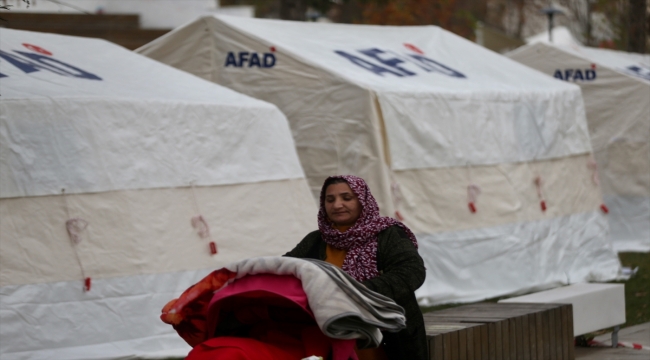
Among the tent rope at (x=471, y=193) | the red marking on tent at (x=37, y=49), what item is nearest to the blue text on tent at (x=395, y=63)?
the tent rope at (x=471, y=193)

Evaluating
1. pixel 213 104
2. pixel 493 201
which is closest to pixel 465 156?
pixel 493 201

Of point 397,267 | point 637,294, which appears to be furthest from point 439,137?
point 397,267

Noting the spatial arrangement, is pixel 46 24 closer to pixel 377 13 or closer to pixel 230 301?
pixel 377 13

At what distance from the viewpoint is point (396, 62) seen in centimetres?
1170

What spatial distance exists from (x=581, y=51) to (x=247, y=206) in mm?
8552

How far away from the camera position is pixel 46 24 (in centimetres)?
2167

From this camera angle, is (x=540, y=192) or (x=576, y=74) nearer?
(x=540, y=192)

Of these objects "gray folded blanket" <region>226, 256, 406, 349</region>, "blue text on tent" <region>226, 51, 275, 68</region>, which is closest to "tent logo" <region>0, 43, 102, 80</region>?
"blue text on tent" <region>226, 51, 275, 68</region>

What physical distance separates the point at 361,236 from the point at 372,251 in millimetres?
95

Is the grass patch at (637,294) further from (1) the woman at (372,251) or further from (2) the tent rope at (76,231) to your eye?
(1) the woman at (372,251)

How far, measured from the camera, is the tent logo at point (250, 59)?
1077cm

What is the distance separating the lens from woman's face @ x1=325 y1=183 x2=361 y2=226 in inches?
205

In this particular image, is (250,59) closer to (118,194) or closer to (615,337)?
(118,194)

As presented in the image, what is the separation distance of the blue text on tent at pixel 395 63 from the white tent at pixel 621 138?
361 centimetres
